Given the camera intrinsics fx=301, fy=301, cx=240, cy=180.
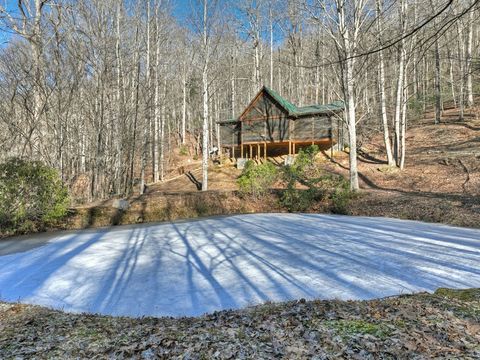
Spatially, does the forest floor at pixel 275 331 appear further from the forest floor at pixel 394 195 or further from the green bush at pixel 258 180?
the green bush at pixel 258 180

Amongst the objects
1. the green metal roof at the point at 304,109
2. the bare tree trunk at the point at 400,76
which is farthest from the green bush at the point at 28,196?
the green metal roof at the point at 304,109

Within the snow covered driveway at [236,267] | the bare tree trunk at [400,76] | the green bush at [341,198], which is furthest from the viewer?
the bare tree trunk at [400,76]

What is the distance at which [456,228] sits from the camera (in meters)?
8.59

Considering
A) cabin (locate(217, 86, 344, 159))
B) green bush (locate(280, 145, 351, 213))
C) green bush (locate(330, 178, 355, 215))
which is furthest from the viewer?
cabin (locate(217, 86, 344, 159))

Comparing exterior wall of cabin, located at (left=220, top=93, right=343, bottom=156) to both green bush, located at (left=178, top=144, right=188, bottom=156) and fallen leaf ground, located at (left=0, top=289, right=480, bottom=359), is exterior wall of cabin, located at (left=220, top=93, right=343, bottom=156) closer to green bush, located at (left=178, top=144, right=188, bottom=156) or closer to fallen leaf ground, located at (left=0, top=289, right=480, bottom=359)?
green bush, located at (left=178, top=144, right=188, bottom=156)

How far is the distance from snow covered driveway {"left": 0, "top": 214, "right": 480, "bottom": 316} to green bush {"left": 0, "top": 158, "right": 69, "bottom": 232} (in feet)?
6.96

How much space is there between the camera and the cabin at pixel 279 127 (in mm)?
25000

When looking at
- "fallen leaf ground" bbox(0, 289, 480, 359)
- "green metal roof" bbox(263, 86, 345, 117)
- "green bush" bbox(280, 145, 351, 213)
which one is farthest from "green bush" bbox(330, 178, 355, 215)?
"green metal roof" bbox(263, 86, 345, 117)

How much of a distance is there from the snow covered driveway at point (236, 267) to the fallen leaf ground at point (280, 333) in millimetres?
738

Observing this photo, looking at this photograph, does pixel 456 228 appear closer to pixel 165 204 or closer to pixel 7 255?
pixel 165 204

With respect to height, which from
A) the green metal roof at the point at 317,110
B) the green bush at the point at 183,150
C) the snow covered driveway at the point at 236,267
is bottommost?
the snow covered driveway at the point at 236,267

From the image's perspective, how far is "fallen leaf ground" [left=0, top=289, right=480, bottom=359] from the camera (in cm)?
274

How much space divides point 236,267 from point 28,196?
8.30 metres

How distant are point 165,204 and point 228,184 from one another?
840 centimetres
